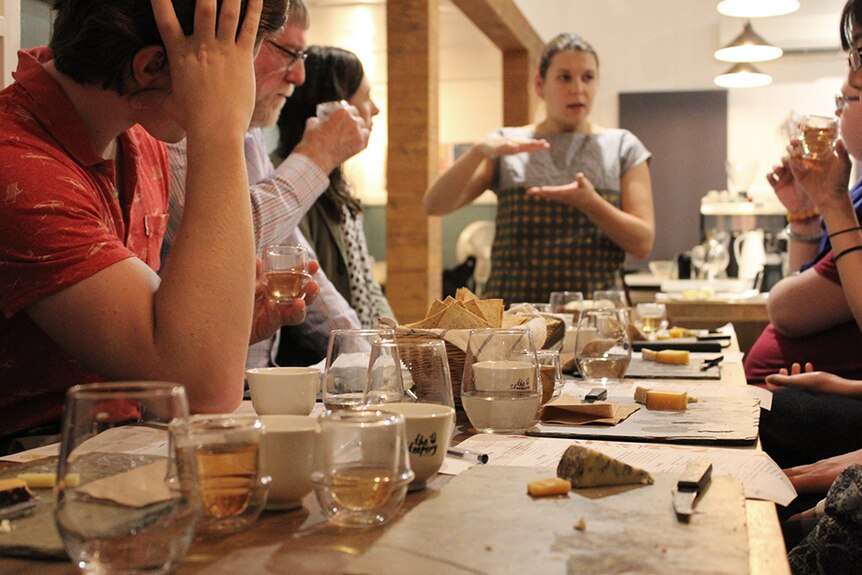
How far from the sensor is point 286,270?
1.58 meters

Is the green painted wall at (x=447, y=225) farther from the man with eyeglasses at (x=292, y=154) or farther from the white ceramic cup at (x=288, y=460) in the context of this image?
the white ceramic cup at (x=288, y=460)

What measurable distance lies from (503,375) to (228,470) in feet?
1.85

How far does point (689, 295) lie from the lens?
4.51 m

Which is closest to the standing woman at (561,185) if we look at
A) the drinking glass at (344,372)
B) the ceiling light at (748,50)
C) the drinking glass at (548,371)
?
the drinking glass at (548,371)

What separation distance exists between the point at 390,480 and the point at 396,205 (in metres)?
3.86

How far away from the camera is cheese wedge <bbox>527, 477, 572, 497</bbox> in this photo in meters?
0.92

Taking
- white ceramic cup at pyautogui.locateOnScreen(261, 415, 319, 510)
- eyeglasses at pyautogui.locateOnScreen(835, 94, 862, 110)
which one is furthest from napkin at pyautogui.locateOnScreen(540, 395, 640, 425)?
eyeglasses at pyautogui.locateOnScreen(835, 94, 862, 110)

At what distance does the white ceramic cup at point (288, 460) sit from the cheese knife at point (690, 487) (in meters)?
0.34

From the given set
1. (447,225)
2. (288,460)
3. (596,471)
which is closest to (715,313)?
(596,471)

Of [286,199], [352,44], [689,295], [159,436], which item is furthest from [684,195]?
[159,436]

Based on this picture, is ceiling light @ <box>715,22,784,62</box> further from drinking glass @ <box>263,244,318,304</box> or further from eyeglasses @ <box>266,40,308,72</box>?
drinking glass @ <box>263,244,318,304</box>

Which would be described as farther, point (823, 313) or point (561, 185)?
point (561, 185)

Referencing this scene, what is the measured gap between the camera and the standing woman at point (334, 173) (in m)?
2.96

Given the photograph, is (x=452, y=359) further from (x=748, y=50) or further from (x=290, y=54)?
(x=748, y=50)
